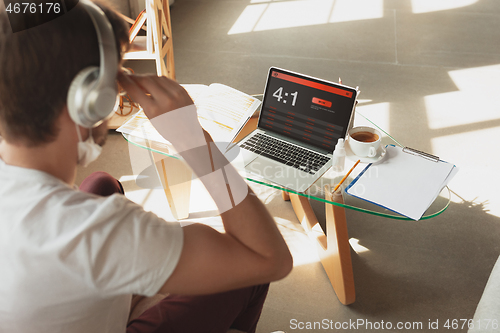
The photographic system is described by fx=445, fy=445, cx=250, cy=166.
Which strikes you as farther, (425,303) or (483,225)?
(483,225)

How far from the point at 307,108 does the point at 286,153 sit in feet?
0.57

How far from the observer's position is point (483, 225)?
1.98 metres

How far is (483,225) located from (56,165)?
186 cm

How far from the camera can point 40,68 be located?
0.65m

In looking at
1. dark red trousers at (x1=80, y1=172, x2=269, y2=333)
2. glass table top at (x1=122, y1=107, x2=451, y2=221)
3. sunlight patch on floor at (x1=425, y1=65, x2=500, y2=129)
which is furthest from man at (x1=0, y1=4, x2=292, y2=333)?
sunlight patch on floor at (x1=425, y1=65, x2=500, y2=129)

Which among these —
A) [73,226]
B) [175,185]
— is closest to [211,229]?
[73,226]

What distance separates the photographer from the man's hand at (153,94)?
842mm

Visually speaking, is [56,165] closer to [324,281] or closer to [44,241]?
[44,241]

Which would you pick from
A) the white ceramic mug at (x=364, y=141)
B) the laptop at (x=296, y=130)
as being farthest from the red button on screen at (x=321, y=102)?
the white ceramic mug at (x=364, y=141)

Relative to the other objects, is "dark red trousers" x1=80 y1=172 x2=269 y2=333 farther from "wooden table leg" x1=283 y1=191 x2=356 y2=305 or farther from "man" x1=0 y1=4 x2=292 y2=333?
"wooden table leg" x1=283 y1=191 x2=356 y2=305

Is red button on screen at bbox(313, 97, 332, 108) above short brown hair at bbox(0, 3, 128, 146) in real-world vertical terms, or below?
below

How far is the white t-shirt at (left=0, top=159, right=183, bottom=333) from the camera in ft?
2.25

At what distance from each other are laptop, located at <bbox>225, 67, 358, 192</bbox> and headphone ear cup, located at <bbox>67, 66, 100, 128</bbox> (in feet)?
2.65

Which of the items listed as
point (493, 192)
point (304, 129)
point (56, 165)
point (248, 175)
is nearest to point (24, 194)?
point (56, 165)
